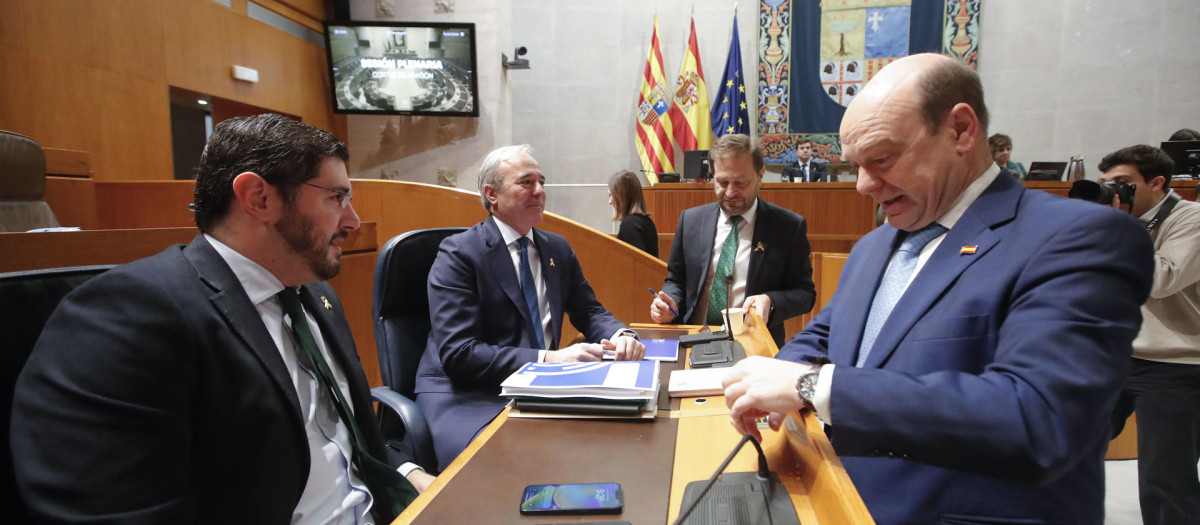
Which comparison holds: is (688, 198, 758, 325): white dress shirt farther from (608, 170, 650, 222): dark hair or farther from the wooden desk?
(608, 170, 650, 222): dark hair

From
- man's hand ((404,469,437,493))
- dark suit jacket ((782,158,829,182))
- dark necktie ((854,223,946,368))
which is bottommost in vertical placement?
man's hand ((404,469,437,493))

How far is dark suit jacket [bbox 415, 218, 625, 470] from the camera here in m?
1.80

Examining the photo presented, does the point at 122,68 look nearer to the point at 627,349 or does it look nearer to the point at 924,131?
the point at 627,349

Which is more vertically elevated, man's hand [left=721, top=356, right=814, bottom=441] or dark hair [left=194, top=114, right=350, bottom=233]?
dark hair [left=194, top=114, right=350, bottom=233]

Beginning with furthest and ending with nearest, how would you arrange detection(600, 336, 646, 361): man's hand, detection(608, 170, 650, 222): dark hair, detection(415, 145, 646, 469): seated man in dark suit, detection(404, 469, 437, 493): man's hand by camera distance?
detection(608, 170, 650, 222): dark hair < detection(415, 145, 646, 469): seated man in dark suit < detection(600, 336, 646, 361): man's hand < detection(404, 469, 437, 493): man's hand

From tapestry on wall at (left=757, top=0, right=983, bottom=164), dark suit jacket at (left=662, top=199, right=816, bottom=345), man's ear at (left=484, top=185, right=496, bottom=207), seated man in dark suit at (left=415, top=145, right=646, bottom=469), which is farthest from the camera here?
tapestry on wall at (left=757, top=0, right=983, bottom=164)

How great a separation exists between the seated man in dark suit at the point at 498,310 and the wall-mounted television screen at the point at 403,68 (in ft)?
16.2

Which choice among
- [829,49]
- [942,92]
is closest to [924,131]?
[942,92]

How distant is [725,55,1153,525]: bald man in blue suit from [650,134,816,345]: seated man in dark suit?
1.26 metres

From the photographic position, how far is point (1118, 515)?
2.78 m

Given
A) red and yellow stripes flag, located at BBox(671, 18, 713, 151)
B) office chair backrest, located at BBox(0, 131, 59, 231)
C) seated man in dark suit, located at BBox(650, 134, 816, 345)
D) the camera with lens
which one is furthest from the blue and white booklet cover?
red and yellow stripes flag, located at BBox(671, 18, 713, 151)

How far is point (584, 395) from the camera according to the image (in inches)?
50.4

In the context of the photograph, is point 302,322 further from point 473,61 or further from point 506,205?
point 473,61

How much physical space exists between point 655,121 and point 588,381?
22.4ft
